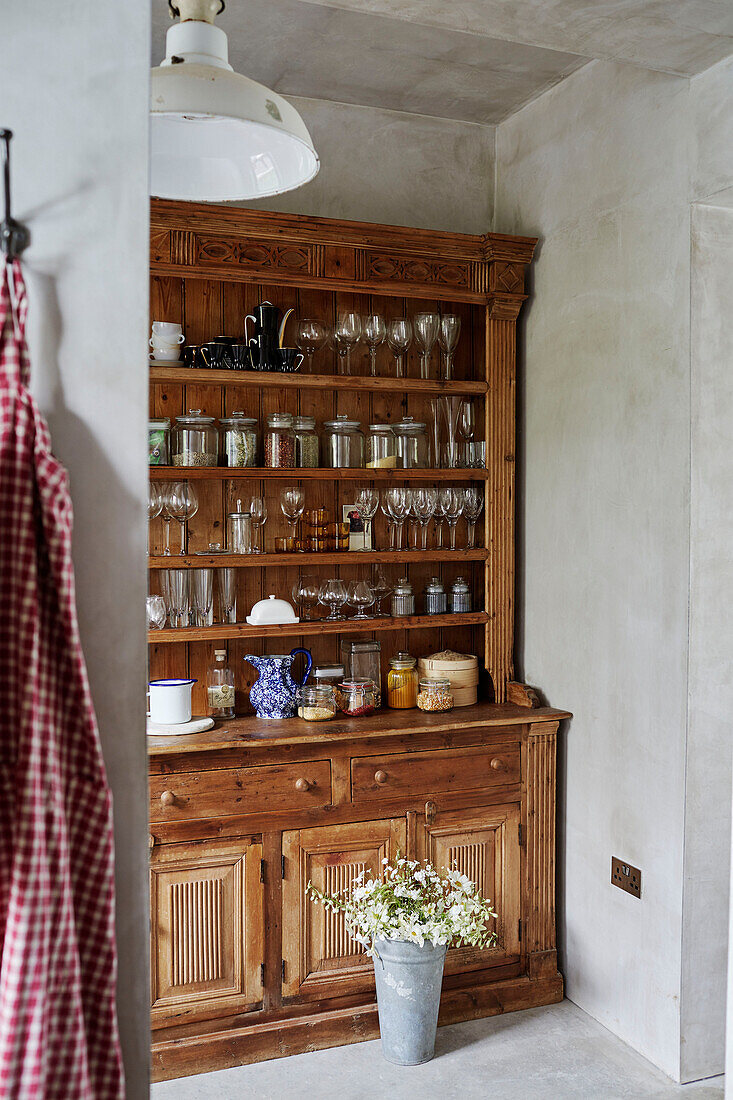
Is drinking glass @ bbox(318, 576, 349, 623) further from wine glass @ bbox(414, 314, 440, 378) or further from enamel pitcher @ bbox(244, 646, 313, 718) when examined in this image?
wine glass @ bbox(414, 314, 440, 378)

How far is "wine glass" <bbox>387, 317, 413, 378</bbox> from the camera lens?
10.7 ft

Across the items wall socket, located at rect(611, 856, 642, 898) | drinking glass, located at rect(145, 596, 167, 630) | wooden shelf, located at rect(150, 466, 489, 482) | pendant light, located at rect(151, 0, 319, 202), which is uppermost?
pendant light, located at rect(151, 0, 319, 202)

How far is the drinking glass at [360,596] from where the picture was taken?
3240 mm

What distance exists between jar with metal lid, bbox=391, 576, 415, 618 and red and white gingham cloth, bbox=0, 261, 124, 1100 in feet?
7.49

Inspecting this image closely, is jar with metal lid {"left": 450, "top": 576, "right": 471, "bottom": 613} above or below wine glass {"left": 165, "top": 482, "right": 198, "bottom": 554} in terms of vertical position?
below

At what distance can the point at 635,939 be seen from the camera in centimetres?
287

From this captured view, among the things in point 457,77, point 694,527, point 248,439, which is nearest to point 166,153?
point 248,439

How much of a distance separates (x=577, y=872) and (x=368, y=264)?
2.16 m

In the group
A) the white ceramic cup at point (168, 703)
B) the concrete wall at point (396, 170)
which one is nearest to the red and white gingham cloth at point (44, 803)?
the white ceramic cup at point (168, 703)

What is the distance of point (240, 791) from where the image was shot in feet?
9.22

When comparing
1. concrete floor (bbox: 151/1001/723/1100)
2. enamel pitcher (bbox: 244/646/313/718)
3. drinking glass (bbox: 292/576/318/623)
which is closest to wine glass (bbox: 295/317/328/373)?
drinking glass (bbox: 292/576/318/623)

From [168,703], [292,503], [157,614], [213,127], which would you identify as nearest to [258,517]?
[292,503]

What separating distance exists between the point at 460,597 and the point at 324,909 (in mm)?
1162

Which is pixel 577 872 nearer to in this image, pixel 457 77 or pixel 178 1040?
pixel 178 1040
